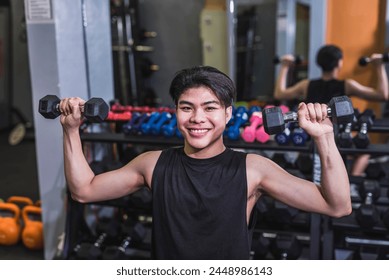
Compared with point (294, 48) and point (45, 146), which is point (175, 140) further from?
point (294, 48)

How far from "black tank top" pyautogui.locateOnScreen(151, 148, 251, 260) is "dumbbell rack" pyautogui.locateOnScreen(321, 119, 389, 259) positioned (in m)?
0.84

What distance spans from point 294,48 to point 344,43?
0.47 meters

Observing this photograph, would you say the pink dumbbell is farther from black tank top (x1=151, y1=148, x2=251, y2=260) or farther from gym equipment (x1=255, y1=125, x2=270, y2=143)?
black tank top (x1=151, y1=148, x2=251, y2=260)

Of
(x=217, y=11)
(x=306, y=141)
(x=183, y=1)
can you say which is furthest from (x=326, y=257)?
(x=183, y=1)

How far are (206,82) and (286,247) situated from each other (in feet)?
3.72

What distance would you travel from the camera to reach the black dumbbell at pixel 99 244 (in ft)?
6.88

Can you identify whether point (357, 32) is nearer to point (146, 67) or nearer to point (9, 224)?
point (146, 67)

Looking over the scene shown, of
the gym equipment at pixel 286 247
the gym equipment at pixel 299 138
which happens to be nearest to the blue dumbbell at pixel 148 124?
the gym equipment at pixel 299 138

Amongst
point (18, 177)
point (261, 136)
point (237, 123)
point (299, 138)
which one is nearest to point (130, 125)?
point (237, 123)

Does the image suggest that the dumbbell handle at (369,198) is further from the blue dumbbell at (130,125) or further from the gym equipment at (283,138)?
the blue dumbbell at (130,125)

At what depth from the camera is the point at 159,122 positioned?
2.06m

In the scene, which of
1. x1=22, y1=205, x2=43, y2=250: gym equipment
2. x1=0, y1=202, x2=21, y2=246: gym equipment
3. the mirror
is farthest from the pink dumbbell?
the mirror

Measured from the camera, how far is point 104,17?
2.35 metres

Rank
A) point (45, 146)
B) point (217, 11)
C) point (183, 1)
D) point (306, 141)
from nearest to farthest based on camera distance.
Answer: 1. point (306, 141)
2. point (45, 146)
3. point (217, 11)
4. point (183, 1)
